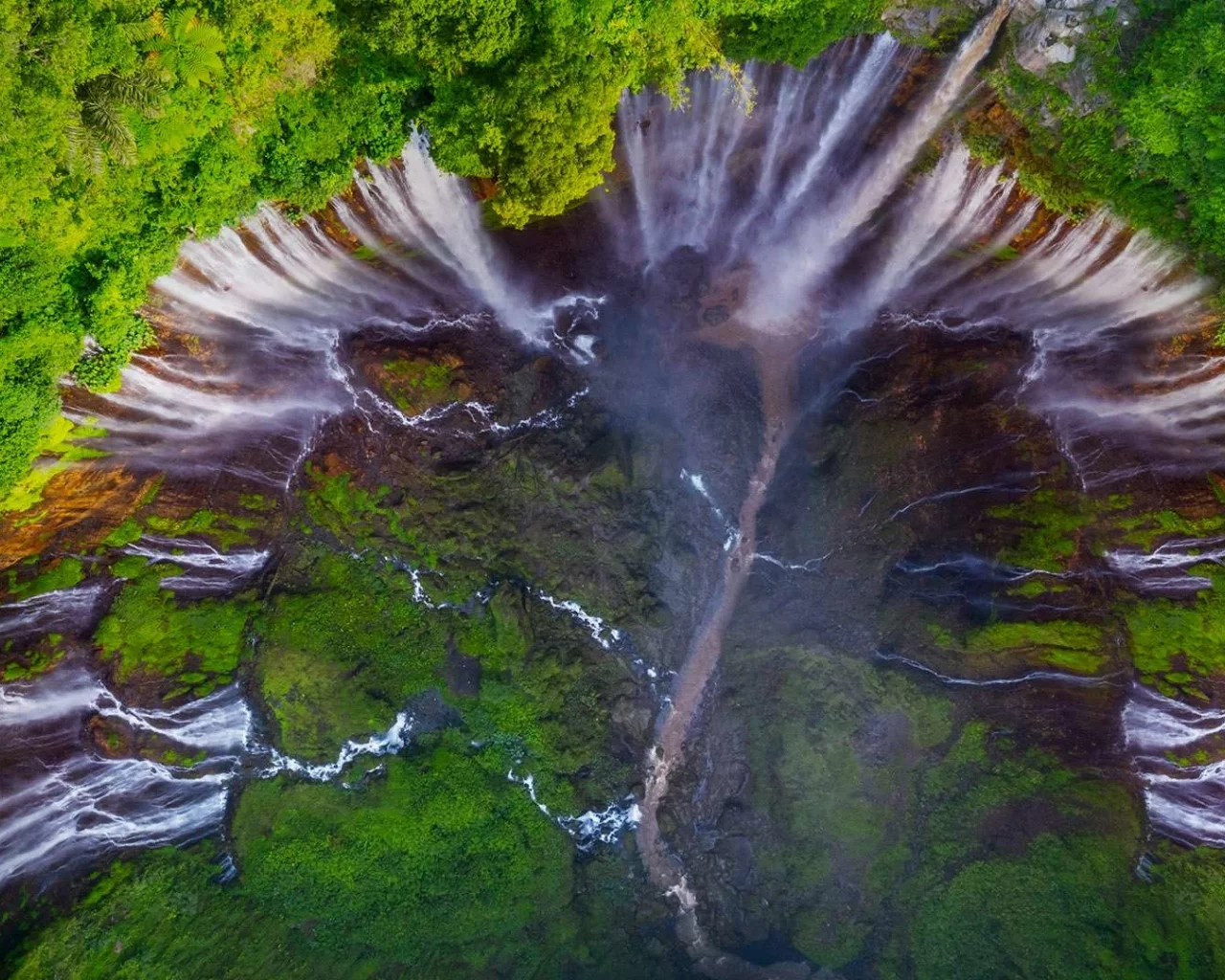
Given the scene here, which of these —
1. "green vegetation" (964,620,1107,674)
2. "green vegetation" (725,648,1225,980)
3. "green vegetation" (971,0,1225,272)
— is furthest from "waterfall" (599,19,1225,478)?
"green vegetation" (725,648,1225,980)

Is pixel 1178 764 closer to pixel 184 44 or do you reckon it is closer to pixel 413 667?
pixel 413 667

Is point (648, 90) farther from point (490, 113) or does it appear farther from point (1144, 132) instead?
point (1144, 132)

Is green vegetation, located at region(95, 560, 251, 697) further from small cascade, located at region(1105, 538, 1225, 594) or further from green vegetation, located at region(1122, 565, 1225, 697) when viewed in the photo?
green vegetation, located at region(1122, 565, 1225, 697)

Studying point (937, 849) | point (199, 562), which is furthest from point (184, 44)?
point (937, 849)

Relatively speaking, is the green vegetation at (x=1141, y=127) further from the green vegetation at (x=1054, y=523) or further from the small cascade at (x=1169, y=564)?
the small cascade at (x=1169, y=564)

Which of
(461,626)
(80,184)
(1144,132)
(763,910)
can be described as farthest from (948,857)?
(80,184)
